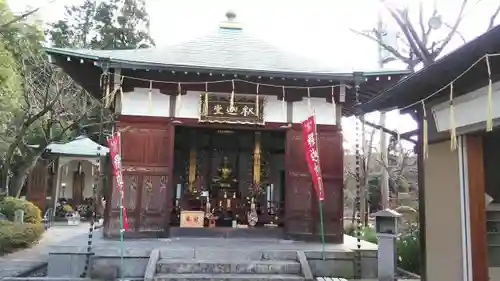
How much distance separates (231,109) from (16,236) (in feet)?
23.6

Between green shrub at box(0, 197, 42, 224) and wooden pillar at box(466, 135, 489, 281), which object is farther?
green shrub at box(0, 197, 42, 224)

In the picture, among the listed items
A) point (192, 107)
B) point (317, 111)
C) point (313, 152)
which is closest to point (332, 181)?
point (317, 111)

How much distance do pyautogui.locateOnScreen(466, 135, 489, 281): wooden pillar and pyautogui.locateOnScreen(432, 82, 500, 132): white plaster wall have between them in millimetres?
303

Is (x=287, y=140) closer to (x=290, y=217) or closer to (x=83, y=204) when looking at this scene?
(x=290, y=217)

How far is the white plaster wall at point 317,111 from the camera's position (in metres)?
10.8

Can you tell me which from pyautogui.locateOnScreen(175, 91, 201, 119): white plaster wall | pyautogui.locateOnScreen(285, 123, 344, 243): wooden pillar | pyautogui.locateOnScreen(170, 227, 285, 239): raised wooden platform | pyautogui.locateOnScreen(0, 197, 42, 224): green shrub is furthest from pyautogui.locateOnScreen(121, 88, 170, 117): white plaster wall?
pyautogui.locateOnScreen(0, 197, 42, 224): green shrub

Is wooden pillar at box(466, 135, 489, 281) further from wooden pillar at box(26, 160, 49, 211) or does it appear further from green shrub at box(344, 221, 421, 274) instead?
wooden pillar at box(26, 160, 49, 211)

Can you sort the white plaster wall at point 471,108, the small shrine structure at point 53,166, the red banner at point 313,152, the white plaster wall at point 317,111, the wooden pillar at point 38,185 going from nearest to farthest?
the white plaster wall at point 471,108, the red banner at point 313,152, the white plaster wall at point 317,111, the small shrine structure at point 53,166, the wooden pillar at point 38,185

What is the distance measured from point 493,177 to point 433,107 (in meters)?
2.19

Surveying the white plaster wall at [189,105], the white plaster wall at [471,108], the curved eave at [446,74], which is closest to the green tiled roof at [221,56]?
the white plaster wall at [189,105]

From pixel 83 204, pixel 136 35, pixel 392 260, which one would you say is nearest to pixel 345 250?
pixel 392 260

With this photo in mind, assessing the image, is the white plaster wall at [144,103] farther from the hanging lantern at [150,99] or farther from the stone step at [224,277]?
the stone step at [224,277]

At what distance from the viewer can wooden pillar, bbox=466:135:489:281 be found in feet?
17.6

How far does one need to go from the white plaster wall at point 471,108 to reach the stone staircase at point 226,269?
3715 millimetres
